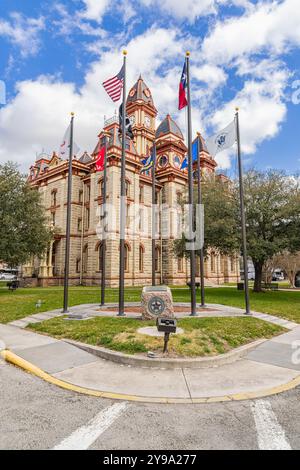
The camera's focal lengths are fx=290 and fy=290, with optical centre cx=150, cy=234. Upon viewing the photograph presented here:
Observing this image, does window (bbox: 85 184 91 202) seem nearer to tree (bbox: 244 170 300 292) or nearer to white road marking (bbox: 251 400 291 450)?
tree (bbox: 244 170 300 292)

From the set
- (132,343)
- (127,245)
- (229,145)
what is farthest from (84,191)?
(132,343)

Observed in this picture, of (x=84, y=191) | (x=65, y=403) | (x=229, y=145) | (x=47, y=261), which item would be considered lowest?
(x=65, y=403)

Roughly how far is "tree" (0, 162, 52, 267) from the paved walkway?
1460 cm

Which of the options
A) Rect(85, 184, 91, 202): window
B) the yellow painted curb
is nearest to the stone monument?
the yellow painted curb

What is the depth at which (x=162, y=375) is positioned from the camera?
6.09m

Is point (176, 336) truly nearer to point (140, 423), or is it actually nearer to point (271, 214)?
point (140, 423)

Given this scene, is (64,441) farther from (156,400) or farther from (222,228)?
(222,228)

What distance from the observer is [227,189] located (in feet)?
76.4

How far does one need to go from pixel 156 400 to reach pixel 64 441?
68.4 inches

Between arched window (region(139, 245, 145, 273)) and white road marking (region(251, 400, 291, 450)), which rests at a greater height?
arched window (region(139, 245, 145, 273))

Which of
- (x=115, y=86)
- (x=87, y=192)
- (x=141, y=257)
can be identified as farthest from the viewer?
(x=87, y=192)

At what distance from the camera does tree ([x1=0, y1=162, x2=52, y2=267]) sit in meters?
21.2

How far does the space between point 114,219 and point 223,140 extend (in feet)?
72.9

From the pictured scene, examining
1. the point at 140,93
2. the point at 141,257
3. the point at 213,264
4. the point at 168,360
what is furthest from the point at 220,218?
the point at 140,93
